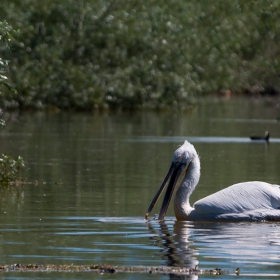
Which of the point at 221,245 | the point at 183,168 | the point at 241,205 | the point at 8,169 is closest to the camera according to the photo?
the point at 221,245

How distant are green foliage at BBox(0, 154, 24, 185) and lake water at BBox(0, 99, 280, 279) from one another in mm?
416

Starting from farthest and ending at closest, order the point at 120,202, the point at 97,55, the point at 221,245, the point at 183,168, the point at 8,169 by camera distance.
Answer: the point at 97,55 → the point at 8,169 → the point at 120,202 → the point at 183,168 → the point at 221,245

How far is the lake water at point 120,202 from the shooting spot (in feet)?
28.1

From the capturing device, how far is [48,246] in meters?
9.21

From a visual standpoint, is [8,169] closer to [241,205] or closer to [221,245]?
[241,205]

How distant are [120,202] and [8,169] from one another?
2512mm

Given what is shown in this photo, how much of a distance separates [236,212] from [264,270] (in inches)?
119

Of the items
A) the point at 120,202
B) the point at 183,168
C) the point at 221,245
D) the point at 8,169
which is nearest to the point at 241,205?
the point at 183,168

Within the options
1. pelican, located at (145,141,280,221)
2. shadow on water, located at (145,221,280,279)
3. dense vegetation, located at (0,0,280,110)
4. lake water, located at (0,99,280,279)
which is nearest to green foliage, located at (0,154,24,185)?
lake water, located at (0,99,280,279)

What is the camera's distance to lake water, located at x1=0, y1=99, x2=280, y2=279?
858cm

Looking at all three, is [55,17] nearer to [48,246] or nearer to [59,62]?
[59,62]

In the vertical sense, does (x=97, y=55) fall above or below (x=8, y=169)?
above

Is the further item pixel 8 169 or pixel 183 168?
pixel 8 169

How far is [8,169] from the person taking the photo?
48.1ft
